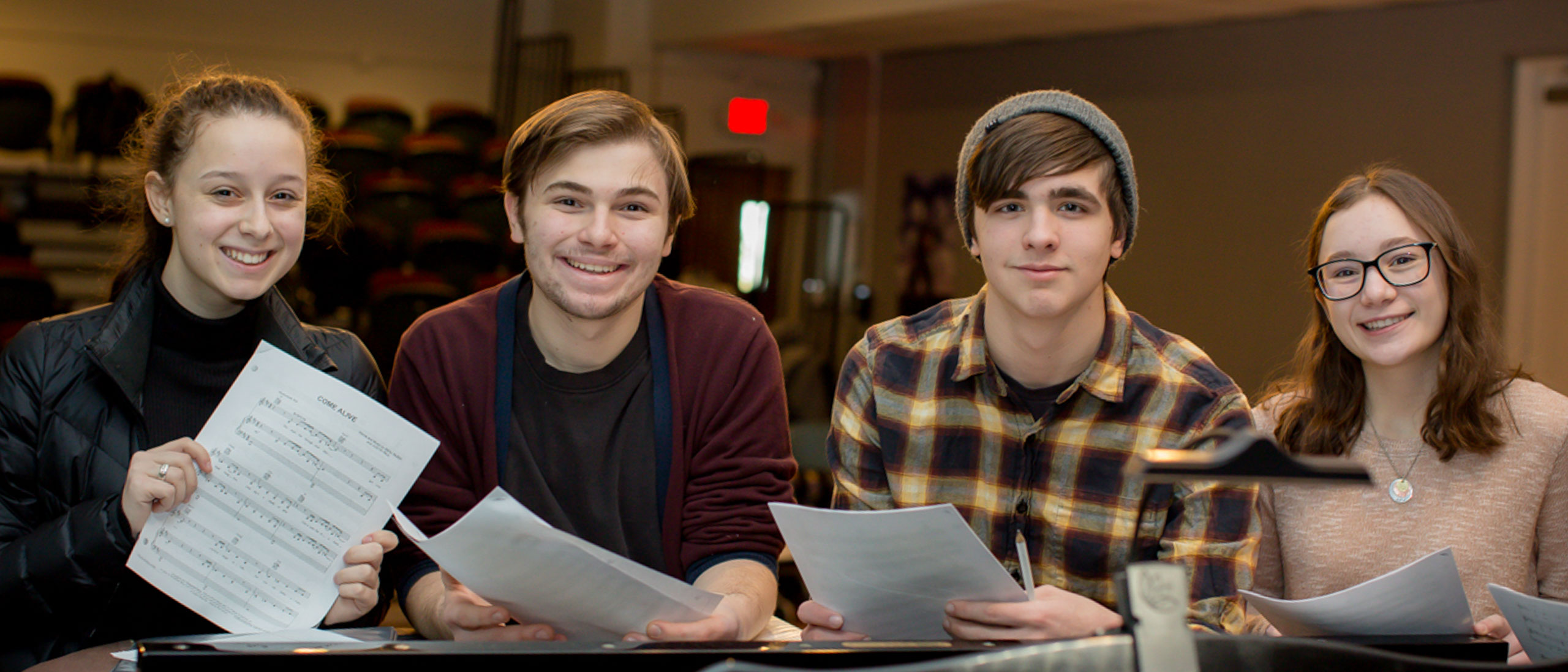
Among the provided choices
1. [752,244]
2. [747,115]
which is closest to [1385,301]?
[752,244]

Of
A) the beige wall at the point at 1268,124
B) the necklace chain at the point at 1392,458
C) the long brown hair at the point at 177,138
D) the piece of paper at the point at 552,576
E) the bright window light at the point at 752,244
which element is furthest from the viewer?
the bright window light at the point at 752,244

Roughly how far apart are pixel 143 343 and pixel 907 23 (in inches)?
236

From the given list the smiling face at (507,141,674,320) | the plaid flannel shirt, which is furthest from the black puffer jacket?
the plaid flannel shirt

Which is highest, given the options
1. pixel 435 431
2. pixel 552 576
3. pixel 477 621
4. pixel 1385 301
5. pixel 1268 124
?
pixel 1268 124

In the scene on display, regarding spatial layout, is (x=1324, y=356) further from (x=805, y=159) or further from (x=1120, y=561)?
(x=805, y=159)

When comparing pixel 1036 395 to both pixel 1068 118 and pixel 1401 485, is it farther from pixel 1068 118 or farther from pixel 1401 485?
pixel 1401 485

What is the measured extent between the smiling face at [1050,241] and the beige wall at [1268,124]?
4.13 m

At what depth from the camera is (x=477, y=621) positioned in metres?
1.51

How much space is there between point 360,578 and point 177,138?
70 cm

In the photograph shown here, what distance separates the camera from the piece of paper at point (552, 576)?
47.1 inches

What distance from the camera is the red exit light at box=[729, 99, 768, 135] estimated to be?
883cm

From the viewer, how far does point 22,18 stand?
8.41m

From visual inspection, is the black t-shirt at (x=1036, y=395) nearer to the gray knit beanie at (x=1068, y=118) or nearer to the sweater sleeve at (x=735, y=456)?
the gray knit beanie at (x=1068, y=118)

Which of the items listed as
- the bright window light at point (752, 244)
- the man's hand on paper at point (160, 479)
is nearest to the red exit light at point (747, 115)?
the bright window light at point (752, 244)
